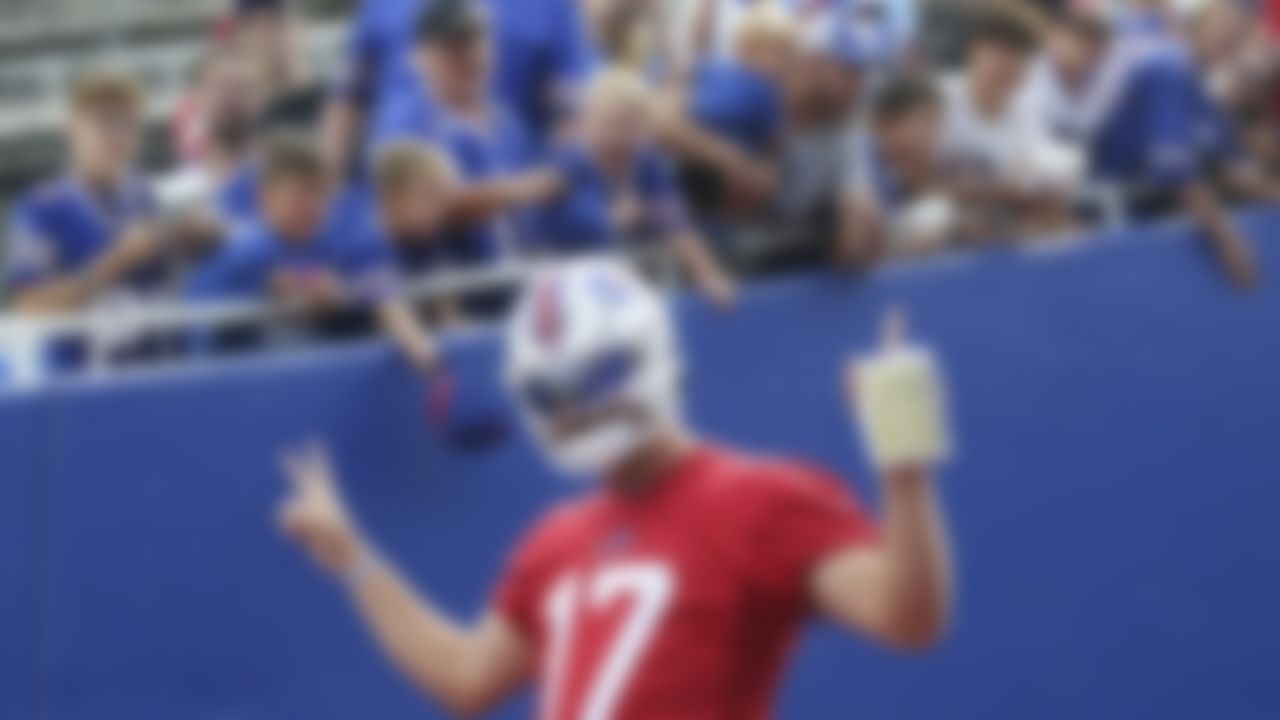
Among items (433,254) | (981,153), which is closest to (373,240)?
(433,254)

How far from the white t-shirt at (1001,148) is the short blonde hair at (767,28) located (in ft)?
2.00

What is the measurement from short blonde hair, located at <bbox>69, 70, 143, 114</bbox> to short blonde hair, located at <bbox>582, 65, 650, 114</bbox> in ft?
Answer: 3.87

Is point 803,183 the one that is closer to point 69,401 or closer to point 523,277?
point 523,277

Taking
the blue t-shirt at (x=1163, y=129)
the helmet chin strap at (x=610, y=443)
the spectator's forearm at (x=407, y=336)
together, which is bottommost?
the blue t-shirt at (x=1163, y=129)

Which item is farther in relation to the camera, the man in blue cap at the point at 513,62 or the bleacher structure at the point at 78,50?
the bleacher structure at the point at 78,50

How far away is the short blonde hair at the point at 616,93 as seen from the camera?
805 centimetres

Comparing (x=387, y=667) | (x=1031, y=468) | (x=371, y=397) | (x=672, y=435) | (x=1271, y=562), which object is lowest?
(x=1271, y=562)

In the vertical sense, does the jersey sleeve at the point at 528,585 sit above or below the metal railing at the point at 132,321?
above

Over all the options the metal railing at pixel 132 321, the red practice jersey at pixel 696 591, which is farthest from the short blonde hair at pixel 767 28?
the red practice jersey at pixel 696 591

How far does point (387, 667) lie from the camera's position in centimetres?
797

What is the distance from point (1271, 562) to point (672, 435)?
5095mm

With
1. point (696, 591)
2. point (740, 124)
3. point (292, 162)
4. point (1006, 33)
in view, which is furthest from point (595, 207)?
point (696, 591)

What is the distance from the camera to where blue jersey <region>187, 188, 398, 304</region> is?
25.6 feet

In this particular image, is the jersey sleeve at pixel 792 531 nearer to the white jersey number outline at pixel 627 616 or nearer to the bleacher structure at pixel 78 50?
the white jersey number outline at pixel 627 616
